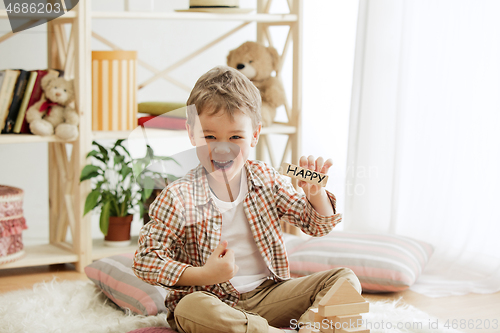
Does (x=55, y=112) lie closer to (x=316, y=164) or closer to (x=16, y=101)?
(x=16, y=101)

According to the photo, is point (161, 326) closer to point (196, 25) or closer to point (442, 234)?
point (442, 234)

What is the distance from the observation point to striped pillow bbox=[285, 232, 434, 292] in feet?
4.86

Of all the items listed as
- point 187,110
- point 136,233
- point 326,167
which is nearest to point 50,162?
point 136,233

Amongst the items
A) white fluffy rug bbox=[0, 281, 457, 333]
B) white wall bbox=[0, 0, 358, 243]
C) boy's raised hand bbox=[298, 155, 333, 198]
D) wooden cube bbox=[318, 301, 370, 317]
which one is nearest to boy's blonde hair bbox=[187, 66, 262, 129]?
boy's raised hand bbox=[298, 155, 333, 198]

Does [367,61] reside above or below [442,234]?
above

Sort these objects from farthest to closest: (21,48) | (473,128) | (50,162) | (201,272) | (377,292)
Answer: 1. (21,48)
2. (50,162)
3. (473,128)
4. (377,292)
5. (201,272)

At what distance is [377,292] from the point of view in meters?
1.51

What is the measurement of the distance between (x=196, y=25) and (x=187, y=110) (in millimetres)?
1253

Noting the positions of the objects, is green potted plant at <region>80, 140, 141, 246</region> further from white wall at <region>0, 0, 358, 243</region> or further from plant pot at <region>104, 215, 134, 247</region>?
white wall at <region>0, 0, 358, 243</region>

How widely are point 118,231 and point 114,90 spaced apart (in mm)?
442

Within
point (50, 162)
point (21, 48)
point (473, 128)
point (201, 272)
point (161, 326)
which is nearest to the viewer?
point (201, 272)

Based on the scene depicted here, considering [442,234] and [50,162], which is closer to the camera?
[442,234]

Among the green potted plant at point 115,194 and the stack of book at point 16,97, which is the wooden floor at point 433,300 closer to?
the green potted plant at point 115,194

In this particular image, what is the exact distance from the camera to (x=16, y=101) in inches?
66.8
